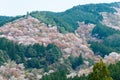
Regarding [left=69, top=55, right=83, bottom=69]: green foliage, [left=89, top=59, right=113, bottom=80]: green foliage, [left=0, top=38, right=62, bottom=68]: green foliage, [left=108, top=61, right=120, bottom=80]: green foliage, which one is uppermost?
[left=89, top=59, right=113, bottom=80]: green foliage

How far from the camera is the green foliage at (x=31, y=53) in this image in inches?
5591

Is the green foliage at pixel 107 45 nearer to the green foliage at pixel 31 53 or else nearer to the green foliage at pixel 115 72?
the green foliage at pixel 31 53

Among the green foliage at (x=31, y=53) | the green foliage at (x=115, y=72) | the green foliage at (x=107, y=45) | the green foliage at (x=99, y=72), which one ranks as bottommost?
the green foliage at (x=107, y=45)

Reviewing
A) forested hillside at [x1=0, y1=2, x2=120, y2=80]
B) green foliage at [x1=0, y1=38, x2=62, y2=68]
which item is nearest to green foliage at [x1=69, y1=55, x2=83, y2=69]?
forested hillside at [x1=0, y1=2, x2=120, y2=80]

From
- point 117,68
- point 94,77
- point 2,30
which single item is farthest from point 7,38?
→ point 94,77

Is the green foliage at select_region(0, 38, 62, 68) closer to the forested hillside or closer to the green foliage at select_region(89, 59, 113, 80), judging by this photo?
the forested hillside

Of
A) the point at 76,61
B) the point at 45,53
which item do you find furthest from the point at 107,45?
the point at 45,53

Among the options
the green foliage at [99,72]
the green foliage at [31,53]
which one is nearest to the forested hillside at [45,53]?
the green foliage at [31,53]

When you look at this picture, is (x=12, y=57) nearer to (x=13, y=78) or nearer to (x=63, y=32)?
(x=13, y=78)

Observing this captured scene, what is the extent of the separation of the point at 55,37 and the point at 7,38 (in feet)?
73.9

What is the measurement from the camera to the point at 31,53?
148875mm

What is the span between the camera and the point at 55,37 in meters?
171

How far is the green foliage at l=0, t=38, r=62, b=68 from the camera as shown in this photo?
466 ft

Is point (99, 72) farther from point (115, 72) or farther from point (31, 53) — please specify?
point (31, 53)
